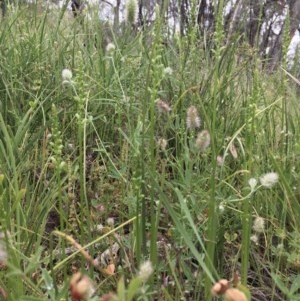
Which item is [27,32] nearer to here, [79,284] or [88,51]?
[88,51]

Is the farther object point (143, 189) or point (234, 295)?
point (143, 189)

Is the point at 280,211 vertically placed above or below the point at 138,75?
below

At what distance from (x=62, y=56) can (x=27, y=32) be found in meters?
0.33

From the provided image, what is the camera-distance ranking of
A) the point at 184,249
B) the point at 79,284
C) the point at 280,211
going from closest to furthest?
1. the point at 79,284
2. the point at 184,249
3. the point at 280,211

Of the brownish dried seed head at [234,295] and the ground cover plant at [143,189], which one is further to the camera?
the ground cover plant at [143,189]

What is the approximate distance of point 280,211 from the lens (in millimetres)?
1183

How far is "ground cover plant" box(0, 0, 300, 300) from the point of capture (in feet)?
2.58

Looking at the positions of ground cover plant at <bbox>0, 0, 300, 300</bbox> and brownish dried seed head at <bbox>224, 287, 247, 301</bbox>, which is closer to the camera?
brownish dried seed head at <bbox>224, 287, 247, 301</bbox>

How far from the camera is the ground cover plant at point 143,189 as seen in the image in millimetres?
787

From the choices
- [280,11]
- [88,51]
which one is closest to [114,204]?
[88,51]

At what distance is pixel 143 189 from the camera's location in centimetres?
97

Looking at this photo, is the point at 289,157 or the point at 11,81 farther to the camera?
the point at 11,81

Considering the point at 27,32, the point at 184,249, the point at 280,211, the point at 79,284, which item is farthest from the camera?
the point at 27,32

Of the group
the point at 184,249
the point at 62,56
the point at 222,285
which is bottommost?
the point at 184,249
